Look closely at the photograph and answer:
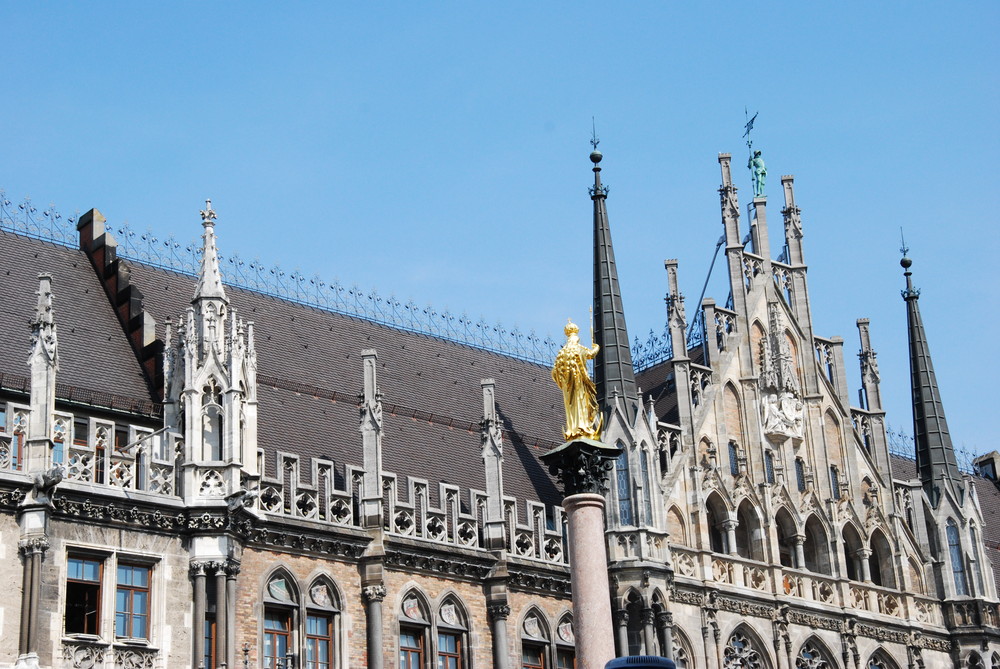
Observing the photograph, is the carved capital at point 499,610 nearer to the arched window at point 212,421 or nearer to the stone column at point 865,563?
the arched window at point 212,421

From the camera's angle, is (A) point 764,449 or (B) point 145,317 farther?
(A) point 764,449

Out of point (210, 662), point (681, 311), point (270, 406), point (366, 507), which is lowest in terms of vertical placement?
point (210, 662)

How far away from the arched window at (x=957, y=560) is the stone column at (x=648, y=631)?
11.6m

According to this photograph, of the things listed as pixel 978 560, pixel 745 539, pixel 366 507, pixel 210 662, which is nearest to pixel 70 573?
pixel 210 662

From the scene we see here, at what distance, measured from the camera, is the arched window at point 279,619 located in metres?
38.1

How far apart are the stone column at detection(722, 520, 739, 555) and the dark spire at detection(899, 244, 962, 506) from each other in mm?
8242

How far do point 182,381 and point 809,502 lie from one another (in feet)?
57.7

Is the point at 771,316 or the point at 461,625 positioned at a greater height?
the point at 771,316

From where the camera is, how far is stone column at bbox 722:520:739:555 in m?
46.2

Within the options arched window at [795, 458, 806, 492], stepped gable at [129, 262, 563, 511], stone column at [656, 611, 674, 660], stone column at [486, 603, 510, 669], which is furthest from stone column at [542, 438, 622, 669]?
arched window at [795, 458, 806, 492]

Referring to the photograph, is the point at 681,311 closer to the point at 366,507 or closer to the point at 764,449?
the point at 764,449

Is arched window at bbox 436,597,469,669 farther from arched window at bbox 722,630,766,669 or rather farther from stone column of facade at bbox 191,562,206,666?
arched window at bbox 722,630,766,669

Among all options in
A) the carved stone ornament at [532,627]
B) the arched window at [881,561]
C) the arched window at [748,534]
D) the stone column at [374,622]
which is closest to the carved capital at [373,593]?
the stone column at [374,622]

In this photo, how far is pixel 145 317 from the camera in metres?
41.8
